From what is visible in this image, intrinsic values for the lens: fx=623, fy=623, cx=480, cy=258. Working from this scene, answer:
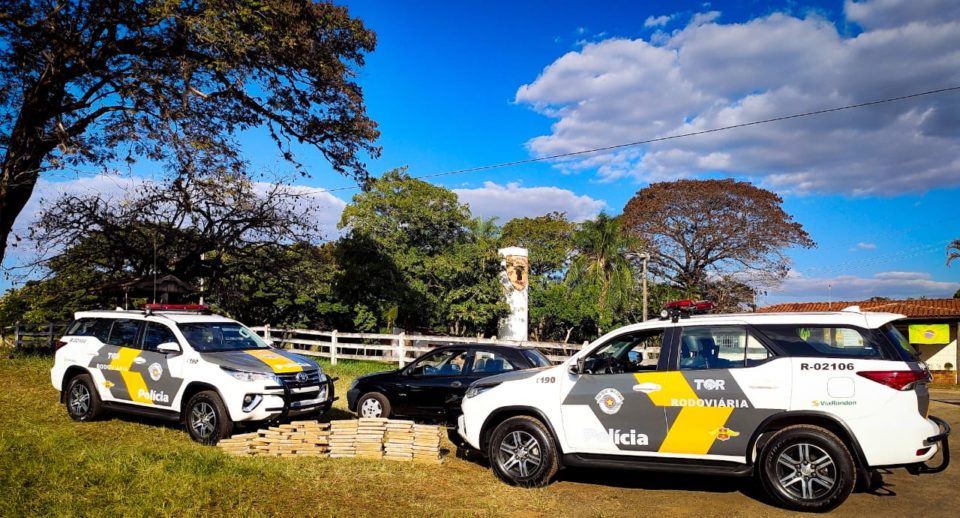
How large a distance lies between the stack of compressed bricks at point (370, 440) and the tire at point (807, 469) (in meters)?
4.36

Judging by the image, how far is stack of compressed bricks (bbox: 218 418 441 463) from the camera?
772 cm

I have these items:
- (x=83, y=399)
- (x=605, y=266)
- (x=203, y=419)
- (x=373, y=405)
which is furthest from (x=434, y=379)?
(x=605, y=266)

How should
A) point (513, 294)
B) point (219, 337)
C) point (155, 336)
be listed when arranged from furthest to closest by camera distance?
1. point (513, 294)
2. point (219, 337)
3. point (155, 336)

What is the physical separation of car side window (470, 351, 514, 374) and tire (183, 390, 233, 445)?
3.53 meters

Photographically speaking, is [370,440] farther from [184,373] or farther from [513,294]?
[513,294]

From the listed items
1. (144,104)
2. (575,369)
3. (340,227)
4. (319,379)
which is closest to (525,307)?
(340,227)

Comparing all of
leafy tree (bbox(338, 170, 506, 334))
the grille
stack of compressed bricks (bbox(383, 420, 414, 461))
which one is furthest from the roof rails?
leafy tree (bbox(338, 170, 506, 334))

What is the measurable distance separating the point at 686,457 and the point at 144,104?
13.8 metres

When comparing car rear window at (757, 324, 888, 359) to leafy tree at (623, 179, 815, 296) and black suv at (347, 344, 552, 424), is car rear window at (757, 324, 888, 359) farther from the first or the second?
leafy tree at (623, 179, 815, 296)

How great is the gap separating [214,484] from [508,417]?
3.10m

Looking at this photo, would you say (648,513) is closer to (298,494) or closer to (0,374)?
(298,494)

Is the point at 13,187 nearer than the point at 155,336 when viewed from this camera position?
No

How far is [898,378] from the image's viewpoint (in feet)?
18.1

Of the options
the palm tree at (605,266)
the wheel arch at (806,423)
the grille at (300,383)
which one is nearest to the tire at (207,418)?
the grille at (300,383)
